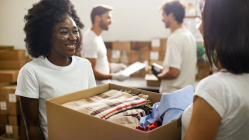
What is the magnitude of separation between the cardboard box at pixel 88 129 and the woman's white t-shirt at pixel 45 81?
0.25 meters

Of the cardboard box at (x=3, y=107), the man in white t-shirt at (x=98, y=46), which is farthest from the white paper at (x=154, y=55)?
the cardboard box at (x=3, y=107)

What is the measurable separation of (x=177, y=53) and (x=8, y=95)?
2025 mm

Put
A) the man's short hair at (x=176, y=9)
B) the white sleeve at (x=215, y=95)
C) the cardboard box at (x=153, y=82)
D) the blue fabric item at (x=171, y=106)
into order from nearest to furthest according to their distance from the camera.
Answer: the white sleeve at (x=215, y=95)
the blue fabric item at (x=171, y=106)
the man's short hair at (x=176, y=9)
the cardboard box at (x=153, y=82)

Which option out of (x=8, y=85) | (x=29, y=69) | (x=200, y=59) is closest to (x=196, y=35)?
(x=200, y=59)

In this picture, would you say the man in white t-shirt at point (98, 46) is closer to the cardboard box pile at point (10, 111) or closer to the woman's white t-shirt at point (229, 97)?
the cardboard box pile at point (10, 111)

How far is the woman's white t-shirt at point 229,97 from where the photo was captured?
67 centimetres

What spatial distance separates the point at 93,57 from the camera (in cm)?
237

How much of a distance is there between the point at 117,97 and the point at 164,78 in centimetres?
129

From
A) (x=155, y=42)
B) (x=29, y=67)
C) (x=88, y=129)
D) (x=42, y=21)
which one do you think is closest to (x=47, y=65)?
(x=29, y=67)

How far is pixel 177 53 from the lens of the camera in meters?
2.17

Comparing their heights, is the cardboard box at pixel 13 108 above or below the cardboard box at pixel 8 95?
below

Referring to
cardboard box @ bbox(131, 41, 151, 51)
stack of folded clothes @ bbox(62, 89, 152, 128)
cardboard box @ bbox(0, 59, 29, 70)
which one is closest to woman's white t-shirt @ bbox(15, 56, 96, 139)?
stack of folded clothes @ bbox(62, 89, 152, 128)

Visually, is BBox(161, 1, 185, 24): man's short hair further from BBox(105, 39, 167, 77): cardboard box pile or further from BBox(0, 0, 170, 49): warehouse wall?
BBox(0, 0, 170, 49): warehouse wall

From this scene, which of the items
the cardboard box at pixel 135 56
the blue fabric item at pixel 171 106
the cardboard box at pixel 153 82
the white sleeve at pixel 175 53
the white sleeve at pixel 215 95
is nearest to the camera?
the white sleeve at pixel 215 95
